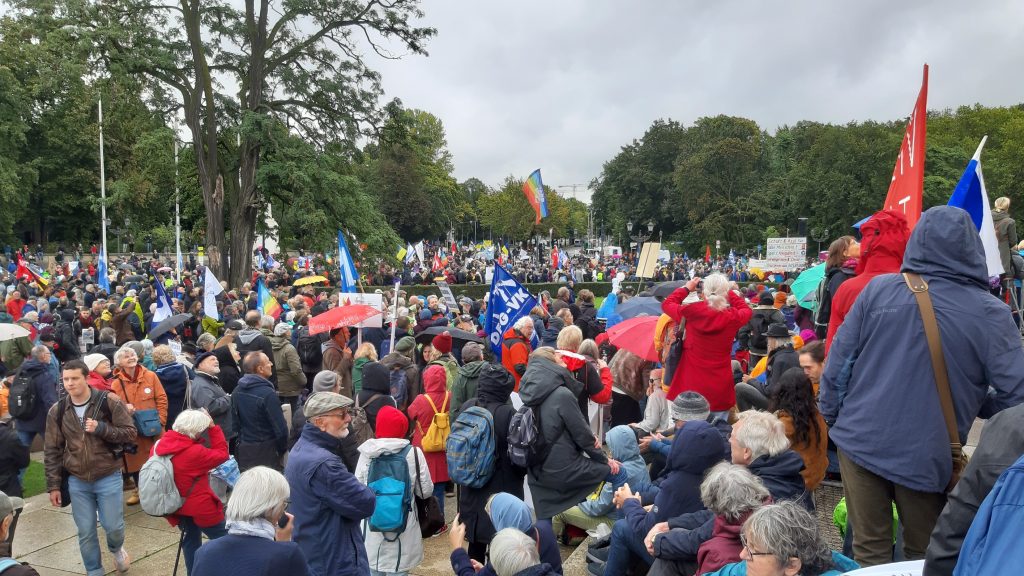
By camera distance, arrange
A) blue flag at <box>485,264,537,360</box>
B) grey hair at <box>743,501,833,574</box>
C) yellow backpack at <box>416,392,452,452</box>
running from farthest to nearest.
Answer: blue flag at <box>485,264,537,360</box>, yellow backpack at <box>416,392,452,452</box>, grey hair at <box>743,501,833,574</box>

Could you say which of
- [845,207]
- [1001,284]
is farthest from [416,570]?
[845,207]

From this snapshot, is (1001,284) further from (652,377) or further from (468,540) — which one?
(468,540)

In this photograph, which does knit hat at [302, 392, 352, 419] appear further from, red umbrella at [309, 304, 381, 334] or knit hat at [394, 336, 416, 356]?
red umbrella at [309, 304, 381, 334]

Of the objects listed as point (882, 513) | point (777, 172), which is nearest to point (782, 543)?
point (882, 513)

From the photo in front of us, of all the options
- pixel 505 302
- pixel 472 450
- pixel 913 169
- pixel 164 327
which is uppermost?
pixel 913 169

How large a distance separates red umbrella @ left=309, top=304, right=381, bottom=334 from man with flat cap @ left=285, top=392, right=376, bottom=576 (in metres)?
4.42

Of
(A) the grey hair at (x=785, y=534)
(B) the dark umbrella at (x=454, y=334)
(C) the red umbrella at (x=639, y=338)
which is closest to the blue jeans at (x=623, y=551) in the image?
(A) the grey hair at (x=785, y=534)

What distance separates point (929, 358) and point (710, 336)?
8.90ft

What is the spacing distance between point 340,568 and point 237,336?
17.4ft

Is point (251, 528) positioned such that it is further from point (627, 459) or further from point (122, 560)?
point (122, 560)

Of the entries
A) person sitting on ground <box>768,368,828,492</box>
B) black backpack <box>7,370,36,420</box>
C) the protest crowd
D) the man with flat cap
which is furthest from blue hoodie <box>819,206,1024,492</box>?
black backpack <box>7,370,36,420</box>

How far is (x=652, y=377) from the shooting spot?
6.42m

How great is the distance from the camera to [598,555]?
193 inches

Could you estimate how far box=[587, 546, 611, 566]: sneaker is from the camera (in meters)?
4.86
